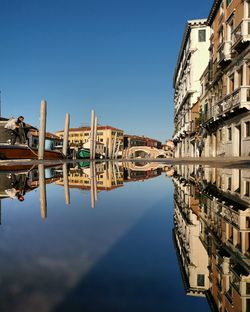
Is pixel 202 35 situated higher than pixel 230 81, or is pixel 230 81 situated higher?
pixel 202 35

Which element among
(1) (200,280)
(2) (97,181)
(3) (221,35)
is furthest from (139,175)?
(3) (221,35)

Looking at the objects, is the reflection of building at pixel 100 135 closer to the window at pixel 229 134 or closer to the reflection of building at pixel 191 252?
the window at pixel 229 134

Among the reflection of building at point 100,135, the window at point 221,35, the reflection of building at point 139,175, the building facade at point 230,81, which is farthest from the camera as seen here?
the reflection of building at point 100,135

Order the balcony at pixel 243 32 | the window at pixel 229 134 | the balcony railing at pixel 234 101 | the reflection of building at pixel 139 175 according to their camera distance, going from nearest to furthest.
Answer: the reflection of building at pixel 139 175
the balcony at pixel 243 32
the balcony railing at pixel 234 101
the window at pixel 229 134

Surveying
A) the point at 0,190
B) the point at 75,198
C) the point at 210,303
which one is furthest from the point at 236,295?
the point at 0,190

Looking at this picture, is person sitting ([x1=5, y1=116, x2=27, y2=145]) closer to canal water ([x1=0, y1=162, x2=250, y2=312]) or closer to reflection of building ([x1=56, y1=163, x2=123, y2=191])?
reflection of building ([x1=56, y1=163, x2=123, y2=191])

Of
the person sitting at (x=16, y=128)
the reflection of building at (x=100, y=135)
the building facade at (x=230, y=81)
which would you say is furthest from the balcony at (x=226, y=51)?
the reflection of building at (x=100, y=135)

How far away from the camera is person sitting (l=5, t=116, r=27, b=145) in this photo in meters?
17.8

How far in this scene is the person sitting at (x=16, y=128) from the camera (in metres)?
17.8

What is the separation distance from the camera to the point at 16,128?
1989 centimetres

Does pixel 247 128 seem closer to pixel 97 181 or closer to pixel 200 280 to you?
pixel 97 181

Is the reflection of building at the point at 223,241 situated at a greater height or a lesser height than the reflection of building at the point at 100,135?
lesser

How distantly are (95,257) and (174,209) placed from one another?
2.15 meters

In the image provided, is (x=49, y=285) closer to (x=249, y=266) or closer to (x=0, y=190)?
(x=249, y=266)
